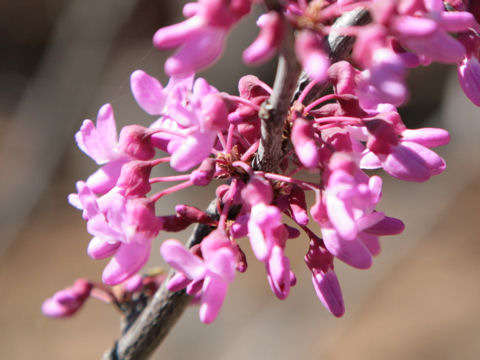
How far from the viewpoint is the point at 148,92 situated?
1.81 feet

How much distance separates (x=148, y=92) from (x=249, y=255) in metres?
3.17

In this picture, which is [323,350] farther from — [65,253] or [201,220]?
[201,220]

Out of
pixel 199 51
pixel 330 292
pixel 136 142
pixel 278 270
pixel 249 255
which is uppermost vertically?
pixel 199 51

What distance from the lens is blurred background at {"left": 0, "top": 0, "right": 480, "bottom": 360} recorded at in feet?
8.12

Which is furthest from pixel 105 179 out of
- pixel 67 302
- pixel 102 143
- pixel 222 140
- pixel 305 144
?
pixel 67 302

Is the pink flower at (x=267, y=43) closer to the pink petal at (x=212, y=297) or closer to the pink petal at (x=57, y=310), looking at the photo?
the pink petal at (x=212, y=297)

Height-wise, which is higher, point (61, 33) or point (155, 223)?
point (155, 223)

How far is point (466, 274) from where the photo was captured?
3.46 meters

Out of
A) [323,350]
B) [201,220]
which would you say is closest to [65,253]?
[323,350]

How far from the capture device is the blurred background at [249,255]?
8.12 ft

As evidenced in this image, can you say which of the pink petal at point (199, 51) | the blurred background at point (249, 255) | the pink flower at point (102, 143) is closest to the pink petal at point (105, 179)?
the pink flower at point (102, 143)

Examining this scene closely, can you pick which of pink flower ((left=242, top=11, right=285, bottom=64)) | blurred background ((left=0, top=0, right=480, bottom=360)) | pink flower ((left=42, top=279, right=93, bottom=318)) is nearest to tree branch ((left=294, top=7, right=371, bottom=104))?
pink flower ((left=242, top=11, right=285, bottom=64))

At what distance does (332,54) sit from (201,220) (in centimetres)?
26

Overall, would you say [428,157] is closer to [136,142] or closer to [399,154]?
[399,154]
